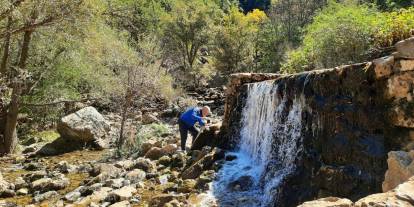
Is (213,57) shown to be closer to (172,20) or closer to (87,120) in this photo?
(172,20)

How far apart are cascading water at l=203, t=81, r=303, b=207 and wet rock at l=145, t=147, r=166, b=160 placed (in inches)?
93.5

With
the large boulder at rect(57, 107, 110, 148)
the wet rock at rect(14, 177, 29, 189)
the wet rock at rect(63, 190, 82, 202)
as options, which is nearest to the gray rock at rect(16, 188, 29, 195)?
the wet rock at rect(14, 177, 29, 189)

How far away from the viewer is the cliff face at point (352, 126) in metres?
5.85

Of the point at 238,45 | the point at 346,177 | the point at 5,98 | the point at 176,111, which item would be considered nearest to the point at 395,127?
the point at 346,177

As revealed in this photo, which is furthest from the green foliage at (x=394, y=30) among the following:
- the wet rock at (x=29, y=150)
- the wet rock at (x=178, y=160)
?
the wet rock at (x=29, y=150)

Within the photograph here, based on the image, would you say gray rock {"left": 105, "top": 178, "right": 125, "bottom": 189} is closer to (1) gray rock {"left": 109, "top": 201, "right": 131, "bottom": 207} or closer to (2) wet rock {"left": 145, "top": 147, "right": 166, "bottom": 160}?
(1) gray rock {"left": 109, "top": 201, "right": 131, "bottom": 207}

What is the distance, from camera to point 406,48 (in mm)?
5793

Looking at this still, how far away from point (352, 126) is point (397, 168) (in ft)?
6.39

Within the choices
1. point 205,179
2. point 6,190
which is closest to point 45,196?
point 6,190

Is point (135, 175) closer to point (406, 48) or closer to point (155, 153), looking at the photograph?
point (155, 153)

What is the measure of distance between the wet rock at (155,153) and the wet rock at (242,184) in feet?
12.9

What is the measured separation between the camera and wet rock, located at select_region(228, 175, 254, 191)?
29.2 ft

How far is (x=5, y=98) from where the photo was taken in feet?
47.6

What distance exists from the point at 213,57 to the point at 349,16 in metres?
20.9
